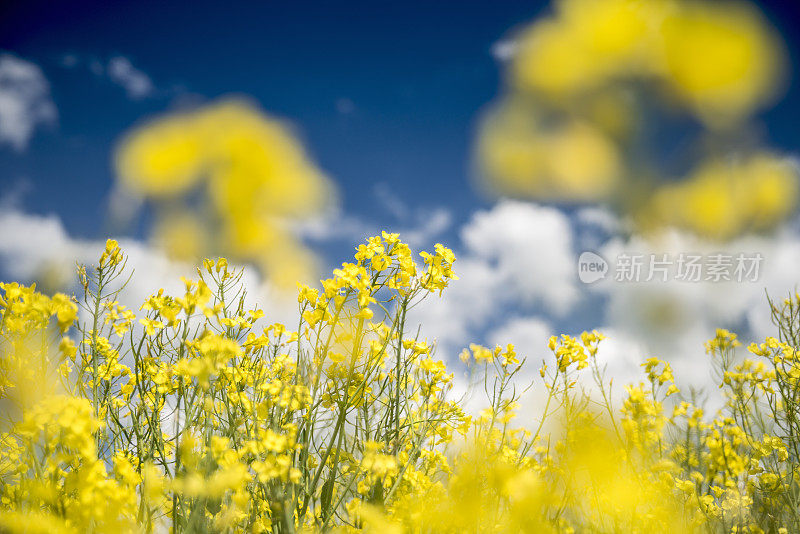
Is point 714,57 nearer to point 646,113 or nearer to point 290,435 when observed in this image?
point 646,113

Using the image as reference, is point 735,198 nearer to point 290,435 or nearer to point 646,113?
point 646,113

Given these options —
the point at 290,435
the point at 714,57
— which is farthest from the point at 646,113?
the point at 290,435

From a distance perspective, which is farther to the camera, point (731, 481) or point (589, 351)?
point (731, 481)

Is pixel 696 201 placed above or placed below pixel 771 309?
below

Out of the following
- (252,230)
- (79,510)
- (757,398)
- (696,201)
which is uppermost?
(757,398)

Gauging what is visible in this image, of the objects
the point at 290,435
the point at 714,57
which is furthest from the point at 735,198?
the point at 290,435

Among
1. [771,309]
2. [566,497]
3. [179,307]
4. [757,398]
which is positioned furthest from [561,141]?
[757,398]

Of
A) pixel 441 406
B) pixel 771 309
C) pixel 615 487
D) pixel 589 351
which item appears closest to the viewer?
pixel 615 487

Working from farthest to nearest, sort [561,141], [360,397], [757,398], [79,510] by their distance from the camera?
[757,398] → [360,397] → [79,510] → [561,141]

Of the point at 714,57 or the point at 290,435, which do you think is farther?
the point at 290,435

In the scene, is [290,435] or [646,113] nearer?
[646,113]

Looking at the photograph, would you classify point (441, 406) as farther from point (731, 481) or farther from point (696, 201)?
point (731, 481)

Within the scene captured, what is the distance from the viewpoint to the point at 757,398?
3641mm

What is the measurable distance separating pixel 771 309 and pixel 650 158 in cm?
361
